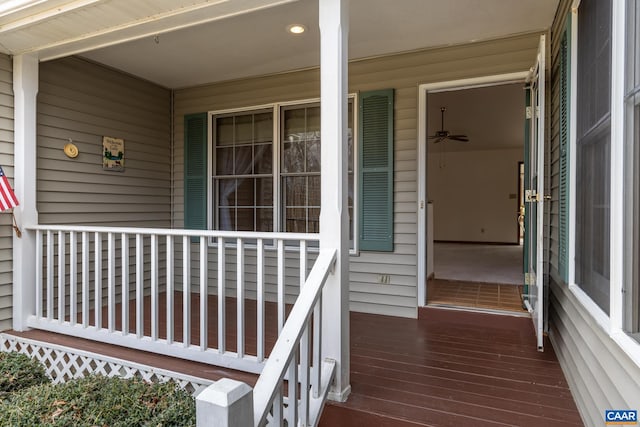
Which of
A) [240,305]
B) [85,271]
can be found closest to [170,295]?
[240,305]

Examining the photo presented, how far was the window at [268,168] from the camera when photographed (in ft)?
14.4

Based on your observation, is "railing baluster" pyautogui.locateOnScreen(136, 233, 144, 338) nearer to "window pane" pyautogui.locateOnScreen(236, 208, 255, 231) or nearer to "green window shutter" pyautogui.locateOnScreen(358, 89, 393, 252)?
"window pane" pyautogui.locateOnScreen(236, 208, 255, 231)

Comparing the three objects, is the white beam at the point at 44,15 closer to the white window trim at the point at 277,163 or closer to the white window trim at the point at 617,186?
the white window trim at the point at 277,163

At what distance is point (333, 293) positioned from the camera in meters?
2.28

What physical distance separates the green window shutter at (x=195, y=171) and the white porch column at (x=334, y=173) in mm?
2979

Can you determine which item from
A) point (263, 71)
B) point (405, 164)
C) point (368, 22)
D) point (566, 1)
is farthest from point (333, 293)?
point (263, 71)

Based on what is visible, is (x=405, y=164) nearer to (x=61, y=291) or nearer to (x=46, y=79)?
(x=61, y=291)

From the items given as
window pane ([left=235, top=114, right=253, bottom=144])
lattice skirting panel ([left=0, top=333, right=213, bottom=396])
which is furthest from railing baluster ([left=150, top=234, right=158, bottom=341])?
window pane ([left=235, top=114, right=253, bottom=144])

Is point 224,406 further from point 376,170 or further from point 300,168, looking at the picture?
point 300,168

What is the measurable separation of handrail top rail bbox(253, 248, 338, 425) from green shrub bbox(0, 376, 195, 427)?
603 millimetres

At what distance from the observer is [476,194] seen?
1048 centimetres

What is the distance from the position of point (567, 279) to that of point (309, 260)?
254 cm

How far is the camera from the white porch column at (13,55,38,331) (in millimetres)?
3355

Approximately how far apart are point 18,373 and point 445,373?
108 inches
